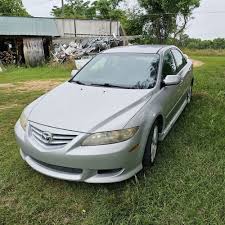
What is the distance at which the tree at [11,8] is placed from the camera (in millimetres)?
36781

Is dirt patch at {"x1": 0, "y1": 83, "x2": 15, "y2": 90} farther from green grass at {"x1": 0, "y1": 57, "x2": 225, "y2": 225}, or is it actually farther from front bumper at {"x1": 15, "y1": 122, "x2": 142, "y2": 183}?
front bumper at {"x1": 15, "y1": 122, "x2": 142, "y2": 183}

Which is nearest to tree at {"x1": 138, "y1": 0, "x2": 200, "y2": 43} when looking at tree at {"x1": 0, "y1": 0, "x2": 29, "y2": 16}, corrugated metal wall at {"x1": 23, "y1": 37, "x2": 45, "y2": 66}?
corrugated metal wall at {"x1": 23, "y1": 37, "x2": 45, "y2": 66}

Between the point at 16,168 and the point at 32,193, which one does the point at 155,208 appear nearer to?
the point at 32,193

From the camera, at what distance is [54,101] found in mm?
3770

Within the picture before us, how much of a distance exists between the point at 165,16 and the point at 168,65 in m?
26.5

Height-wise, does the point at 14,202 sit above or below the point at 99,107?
below

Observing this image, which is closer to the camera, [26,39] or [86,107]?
[86,107]

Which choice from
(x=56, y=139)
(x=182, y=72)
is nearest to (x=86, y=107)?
(x=56, y=139)

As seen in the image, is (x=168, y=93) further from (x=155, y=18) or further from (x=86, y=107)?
(x=155, y=18)

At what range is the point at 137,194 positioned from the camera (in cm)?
320

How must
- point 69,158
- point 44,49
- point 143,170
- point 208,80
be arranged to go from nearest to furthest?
point 69,158, point 143,170, point 208,80, point 44,49

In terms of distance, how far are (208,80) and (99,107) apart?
6.63 meters

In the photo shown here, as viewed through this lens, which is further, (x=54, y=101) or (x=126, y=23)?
(x=126, y=23)

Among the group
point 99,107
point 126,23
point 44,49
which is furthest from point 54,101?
point 126,23
